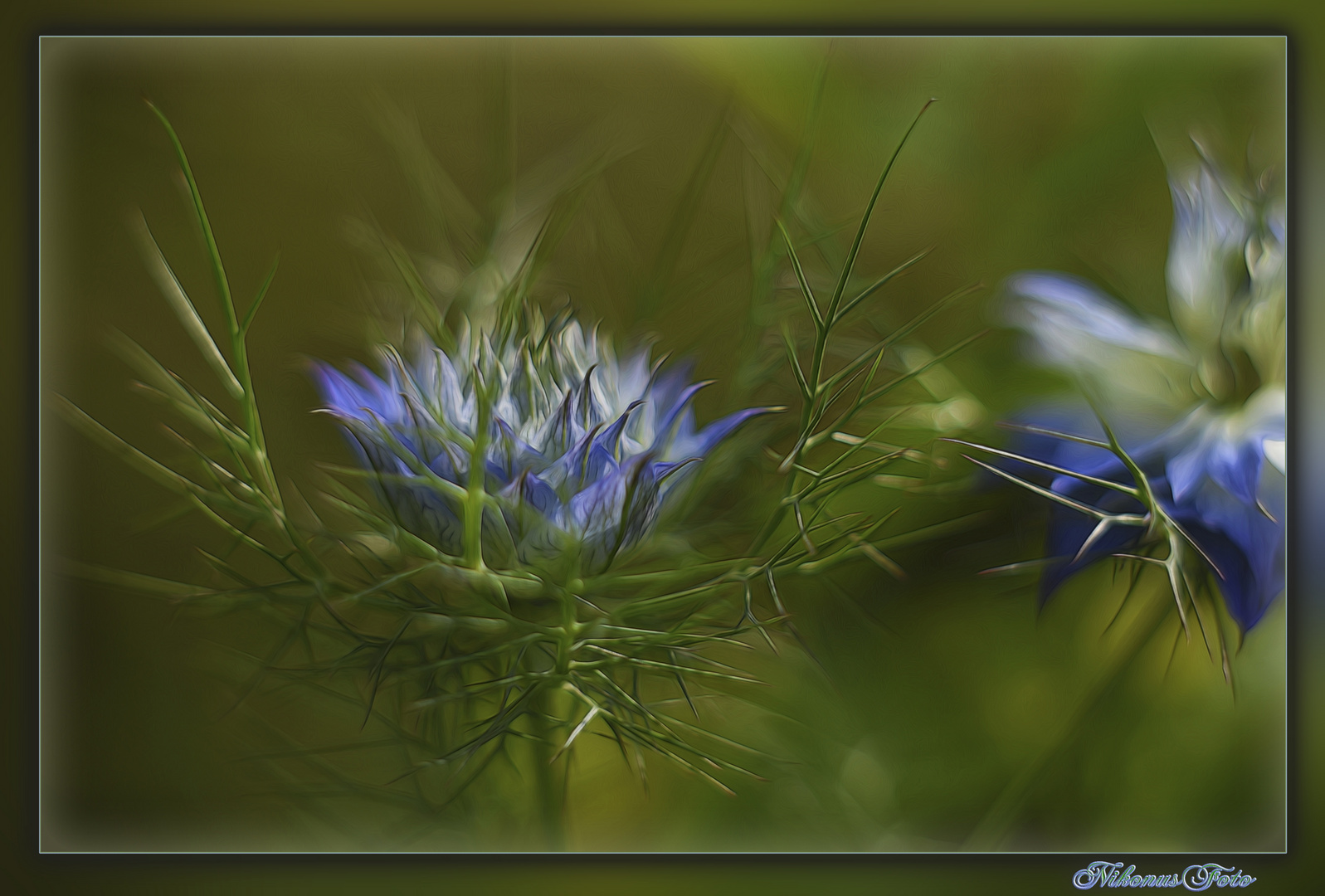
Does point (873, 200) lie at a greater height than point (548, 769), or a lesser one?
greater

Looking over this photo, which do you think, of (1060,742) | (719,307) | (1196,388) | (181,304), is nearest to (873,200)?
(719,307)

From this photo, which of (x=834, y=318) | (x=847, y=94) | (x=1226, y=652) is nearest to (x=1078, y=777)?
(x=1226, y=652)

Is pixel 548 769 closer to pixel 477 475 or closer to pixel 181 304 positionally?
pixel 477 475

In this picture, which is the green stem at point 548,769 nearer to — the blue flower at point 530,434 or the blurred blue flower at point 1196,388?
the blue flower at point 530,434
